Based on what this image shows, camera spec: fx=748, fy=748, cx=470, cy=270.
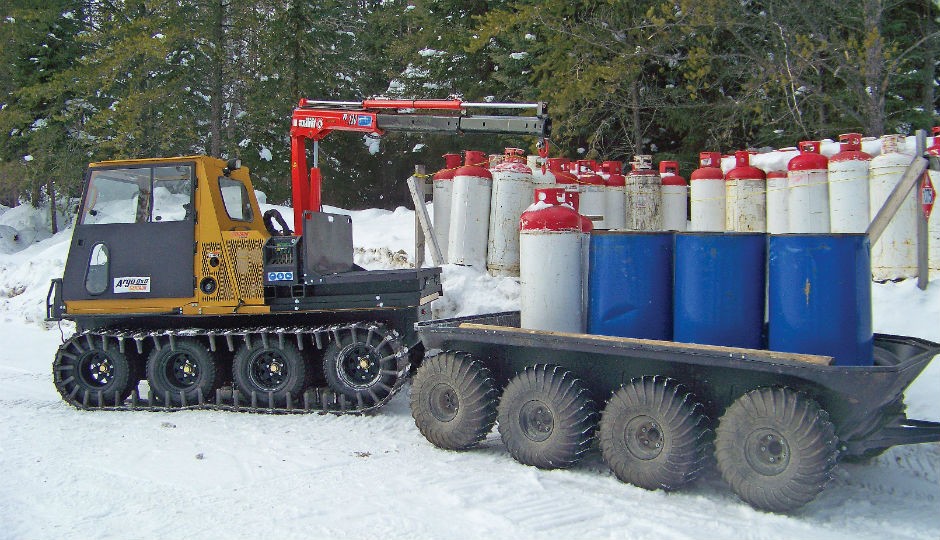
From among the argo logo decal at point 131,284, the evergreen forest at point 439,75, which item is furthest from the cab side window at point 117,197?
the evergreen forest at point 439,75

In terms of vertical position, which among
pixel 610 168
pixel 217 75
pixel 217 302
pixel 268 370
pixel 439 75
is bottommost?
pixel 268 370

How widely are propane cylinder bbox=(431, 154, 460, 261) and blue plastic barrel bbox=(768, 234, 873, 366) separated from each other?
5973 mm

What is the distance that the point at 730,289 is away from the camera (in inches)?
195

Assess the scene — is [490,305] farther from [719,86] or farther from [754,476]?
[719,86]

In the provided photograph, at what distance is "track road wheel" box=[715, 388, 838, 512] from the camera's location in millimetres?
4324

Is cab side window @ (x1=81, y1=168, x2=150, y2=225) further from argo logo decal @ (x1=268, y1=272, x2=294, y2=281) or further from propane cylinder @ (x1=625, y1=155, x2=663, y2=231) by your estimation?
propane cylinder @ (x1=625, y1=155, x2=663, y2=231)

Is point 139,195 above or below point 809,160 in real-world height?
below

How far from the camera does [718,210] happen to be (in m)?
10.0

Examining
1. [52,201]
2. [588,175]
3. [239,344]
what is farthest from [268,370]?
[52,201]

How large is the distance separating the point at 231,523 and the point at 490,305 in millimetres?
5241

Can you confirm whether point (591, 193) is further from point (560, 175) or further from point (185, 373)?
point (185, 373)

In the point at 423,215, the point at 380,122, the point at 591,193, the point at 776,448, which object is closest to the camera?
the point at 776,448

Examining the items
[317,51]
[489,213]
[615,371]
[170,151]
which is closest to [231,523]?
[615,371]

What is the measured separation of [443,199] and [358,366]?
3.53 m
